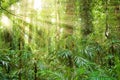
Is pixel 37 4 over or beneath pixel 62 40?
over

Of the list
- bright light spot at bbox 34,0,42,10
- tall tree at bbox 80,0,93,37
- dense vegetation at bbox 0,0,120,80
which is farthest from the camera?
bright light spot at bbox 34,0,42,10

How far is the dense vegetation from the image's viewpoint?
339 centimetres

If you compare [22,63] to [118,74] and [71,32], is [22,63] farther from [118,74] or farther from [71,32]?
[71,32]

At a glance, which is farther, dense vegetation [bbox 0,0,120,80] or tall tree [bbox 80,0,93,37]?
tall tree [bbox 80,0,93,37]

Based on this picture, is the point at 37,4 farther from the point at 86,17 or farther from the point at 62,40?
the point at 62,40

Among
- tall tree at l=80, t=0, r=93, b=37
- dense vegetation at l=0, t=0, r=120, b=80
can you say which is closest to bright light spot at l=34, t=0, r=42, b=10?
dense vegetation at l=0, t=0, r=120, b=80

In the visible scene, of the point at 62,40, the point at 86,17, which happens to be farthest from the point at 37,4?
the point at 62,40

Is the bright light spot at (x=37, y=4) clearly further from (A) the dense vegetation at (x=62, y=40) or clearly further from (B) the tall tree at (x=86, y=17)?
(B) the tall tree at (x=86, y=17)

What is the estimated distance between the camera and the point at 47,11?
1124 cm

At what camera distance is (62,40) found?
14.4 ft

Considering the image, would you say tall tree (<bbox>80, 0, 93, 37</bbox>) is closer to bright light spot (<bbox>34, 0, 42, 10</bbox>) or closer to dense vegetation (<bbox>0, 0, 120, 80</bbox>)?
dense vegetation (<bbox>0, 0, 120, 80</bbox>)

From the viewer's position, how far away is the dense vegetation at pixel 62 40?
3.39 meters

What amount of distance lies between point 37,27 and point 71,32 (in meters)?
3.28

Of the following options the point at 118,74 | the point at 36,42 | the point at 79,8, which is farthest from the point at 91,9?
the point at 118,74
